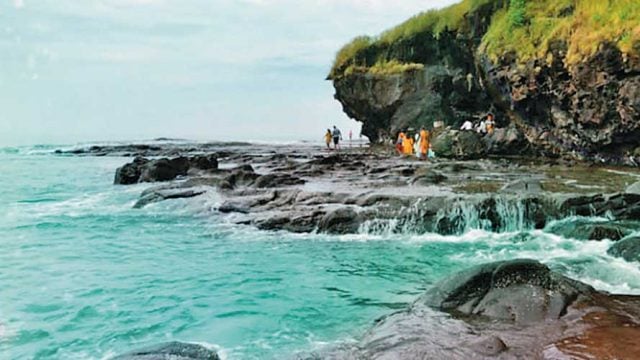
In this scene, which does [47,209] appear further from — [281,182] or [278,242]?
[278,242]

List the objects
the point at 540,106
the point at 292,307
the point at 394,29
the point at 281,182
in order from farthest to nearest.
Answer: the point at 394,29 → the point at 540,106 → the point at 281,182 → the point at 292,307

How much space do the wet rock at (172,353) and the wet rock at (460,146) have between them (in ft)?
73.8

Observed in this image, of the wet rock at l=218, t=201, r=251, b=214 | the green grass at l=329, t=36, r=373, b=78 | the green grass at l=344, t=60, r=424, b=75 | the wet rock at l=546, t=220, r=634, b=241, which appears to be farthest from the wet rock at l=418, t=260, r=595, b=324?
the green grass at l=329, t=36, r=373, b=78

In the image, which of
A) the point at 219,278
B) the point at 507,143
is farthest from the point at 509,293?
the point at 507,143

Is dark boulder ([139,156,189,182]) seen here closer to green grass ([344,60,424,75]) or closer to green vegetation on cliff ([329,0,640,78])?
green vegetation on cliff ([329,0,640,78])

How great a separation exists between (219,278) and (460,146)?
63.6ft

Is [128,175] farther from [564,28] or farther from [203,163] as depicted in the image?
[564,28]

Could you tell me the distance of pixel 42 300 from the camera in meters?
8.99

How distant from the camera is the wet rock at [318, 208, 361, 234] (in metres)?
13.7

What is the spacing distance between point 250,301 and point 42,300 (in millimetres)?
3371

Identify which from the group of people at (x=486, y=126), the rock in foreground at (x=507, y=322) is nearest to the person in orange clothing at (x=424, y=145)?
the group of people at (x=486, y=126)

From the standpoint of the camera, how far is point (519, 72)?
84.9ft

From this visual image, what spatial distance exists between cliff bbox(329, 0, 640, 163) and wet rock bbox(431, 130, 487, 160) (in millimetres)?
2532

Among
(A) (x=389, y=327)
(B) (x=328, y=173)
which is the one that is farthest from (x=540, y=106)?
(A) (x=389, y=327)
